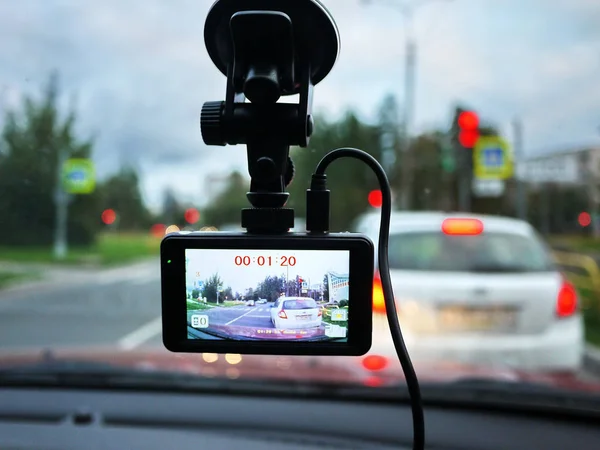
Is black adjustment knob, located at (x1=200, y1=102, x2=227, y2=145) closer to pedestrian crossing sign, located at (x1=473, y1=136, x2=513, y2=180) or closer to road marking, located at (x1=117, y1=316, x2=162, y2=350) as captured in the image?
pedestrian crossing sign, located at (x1=473, y1=136, x2=513, y2=180)

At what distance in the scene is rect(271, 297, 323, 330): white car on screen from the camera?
54.3 inches

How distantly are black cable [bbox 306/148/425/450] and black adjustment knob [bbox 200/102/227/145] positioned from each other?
8.9 inches

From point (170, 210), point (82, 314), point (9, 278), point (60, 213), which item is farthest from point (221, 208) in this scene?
point (9, 278)

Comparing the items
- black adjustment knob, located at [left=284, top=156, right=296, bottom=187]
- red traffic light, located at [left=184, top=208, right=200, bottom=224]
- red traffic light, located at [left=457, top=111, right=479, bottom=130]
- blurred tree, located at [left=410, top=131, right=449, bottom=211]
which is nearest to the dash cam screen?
black adjustment knob, located at [left=284, top=156, right=296, bottom=187]

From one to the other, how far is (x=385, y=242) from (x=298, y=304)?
0.76ft

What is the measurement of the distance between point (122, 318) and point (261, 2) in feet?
25.8

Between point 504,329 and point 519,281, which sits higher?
point 519,281

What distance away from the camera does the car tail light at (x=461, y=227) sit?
5.14 metres

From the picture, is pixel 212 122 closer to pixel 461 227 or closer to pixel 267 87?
pixel 267 87

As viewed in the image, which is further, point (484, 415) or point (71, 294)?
point (71, 294)

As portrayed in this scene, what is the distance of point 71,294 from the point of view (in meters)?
11.4

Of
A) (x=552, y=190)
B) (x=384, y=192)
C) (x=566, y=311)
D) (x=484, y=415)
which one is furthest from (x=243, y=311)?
(x=552, y=190)

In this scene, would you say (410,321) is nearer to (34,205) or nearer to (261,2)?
(34,205)

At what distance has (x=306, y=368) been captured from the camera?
12.7 feet
